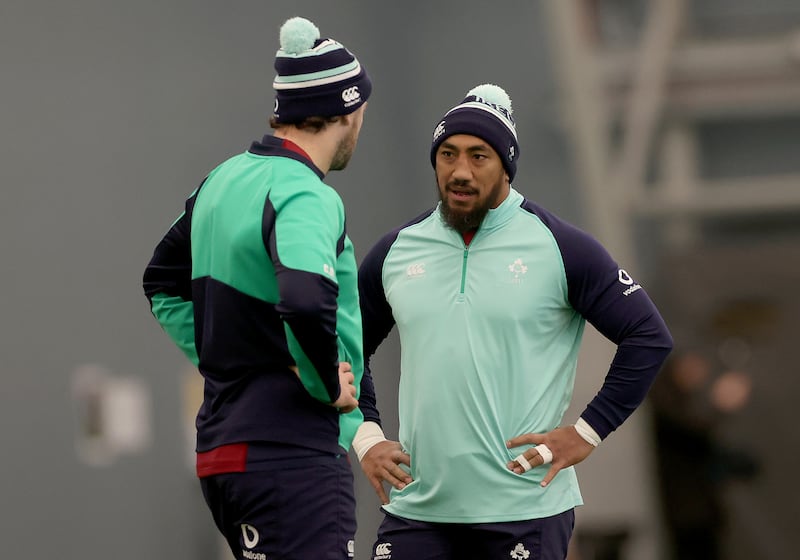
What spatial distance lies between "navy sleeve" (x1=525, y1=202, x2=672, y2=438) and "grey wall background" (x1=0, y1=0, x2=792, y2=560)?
12.0 feet

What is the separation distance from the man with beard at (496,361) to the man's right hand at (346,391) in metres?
0.36

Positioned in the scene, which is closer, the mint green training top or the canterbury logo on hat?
the canterbury logo on hat

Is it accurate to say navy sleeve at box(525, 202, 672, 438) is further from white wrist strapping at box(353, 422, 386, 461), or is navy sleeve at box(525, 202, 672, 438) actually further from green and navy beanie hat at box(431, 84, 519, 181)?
white wrist strapping at box(353, 422, 386, 461)

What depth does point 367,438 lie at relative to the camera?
3.60m

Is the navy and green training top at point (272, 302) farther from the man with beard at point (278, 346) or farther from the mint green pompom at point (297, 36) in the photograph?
the mint green pompom at point (297, 36)

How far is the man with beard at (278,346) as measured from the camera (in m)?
2.90

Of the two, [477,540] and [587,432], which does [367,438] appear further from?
[587,432]

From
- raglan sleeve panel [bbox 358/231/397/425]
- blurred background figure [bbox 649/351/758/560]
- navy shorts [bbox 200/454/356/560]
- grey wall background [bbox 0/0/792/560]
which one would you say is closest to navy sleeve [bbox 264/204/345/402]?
navy shorts [bbox 200/454/356/560]

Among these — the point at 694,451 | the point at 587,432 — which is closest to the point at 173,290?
the point at 587,432

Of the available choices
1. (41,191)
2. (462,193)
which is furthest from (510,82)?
(462,193)

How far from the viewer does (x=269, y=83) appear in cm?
861

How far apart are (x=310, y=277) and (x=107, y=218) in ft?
14.8

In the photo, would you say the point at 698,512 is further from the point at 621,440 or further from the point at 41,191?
the point at 41,191

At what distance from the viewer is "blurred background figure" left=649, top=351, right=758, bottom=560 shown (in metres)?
8.75
